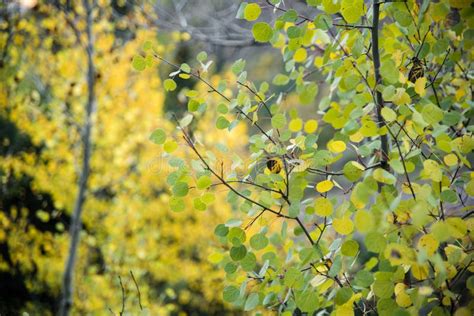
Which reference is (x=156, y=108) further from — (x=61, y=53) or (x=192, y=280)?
(x=192, y=280)

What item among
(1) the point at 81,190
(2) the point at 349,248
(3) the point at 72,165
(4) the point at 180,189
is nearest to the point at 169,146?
(4) the point at 180,189

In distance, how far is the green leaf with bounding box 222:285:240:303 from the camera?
129 cm

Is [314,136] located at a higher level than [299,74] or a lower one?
lower

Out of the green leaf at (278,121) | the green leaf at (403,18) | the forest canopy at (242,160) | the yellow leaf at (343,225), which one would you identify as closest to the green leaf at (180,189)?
the forest canopy at (242,160)

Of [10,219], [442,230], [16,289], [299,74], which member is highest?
[10,219]

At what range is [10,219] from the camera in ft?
21.1

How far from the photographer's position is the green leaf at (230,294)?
1286mm

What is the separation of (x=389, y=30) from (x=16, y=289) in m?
6.64

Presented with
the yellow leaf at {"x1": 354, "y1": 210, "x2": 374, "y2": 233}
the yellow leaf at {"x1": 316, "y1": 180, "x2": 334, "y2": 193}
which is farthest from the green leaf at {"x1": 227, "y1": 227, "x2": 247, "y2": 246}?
the yellow leaf at {"x1": 354, "y1": 210, "x2": 374, "y2": 233}

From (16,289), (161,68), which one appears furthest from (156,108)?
(161,68)

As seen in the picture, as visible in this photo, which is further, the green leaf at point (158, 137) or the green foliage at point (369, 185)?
the green leaf at point (158, 137)

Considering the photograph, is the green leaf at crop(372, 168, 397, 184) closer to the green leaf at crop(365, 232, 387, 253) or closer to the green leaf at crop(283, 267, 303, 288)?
the green leaf at crop(365, 232, 387, 253)

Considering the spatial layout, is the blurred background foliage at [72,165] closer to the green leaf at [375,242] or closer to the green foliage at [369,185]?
the green foliage at [369,185]

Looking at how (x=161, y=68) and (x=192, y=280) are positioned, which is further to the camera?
(x=161, y=68)
